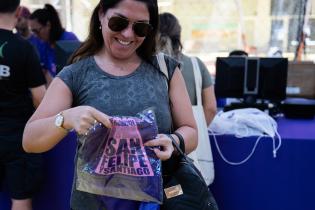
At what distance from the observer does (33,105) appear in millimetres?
2111

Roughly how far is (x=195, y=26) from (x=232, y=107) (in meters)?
4.53

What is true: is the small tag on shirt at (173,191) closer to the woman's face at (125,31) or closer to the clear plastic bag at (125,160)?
the clear plastic bag at (125,160)

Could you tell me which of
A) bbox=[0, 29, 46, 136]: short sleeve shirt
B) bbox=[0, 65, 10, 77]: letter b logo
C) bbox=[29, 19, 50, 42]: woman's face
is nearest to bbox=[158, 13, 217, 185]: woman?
bbox=[0, 29, 46, 136]: short sleeve shirt

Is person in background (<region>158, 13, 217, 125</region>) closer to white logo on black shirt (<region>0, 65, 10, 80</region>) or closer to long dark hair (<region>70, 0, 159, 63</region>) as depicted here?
white logo on black shirt (<region>0, 65, 10, 80</region>)

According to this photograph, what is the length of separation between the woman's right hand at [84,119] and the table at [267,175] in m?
1.53

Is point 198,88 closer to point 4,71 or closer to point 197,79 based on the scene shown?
point 197,79

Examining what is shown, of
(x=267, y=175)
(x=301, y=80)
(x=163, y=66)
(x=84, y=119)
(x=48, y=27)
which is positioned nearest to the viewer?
(x=84, y=119)

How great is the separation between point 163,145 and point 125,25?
347mm

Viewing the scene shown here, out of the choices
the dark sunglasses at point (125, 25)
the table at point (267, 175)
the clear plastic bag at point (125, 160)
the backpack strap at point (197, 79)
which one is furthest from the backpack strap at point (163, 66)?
the table at point (267, 175)

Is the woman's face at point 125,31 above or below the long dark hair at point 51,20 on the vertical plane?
above

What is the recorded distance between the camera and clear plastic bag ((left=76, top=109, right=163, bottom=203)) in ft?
3.11

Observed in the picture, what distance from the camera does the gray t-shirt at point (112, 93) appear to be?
3.51 ft

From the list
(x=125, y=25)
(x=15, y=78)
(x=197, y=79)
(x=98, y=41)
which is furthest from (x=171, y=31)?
(x=125, y=25)

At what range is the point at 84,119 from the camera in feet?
2.98
